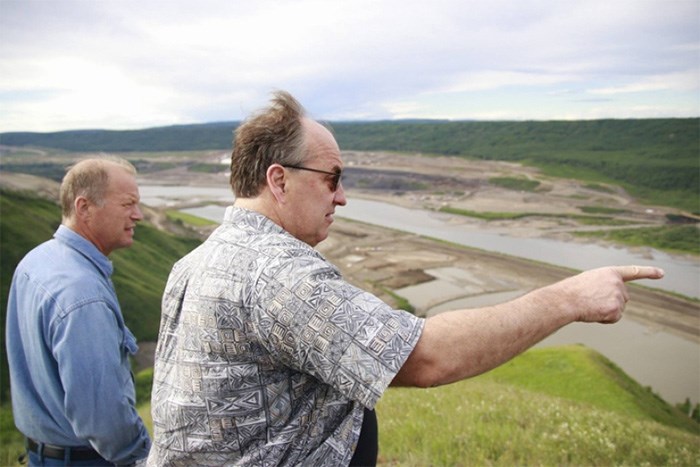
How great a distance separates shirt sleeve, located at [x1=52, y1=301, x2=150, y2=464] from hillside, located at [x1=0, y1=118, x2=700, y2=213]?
70586 millimetres

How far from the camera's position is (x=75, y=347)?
9.93 feet

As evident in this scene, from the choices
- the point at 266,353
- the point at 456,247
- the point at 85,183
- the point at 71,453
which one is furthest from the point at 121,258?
the point at 266,353

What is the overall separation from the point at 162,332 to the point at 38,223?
135 feet

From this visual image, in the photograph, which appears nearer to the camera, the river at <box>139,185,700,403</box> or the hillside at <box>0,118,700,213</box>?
the river at <box>139,185,700,403</box>

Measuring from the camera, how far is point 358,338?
1809 millimetres

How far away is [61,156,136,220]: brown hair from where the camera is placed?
12.1 ft

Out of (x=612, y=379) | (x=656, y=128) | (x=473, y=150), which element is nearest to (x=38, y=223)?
(x=612, y=379)

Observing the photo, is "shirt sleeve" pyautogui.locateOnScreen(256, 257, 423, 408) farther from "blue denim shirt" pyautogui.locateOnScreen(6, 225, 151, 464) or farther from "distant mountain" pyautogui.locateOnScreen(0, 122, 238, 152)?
"distant mountain" pyautogui.locateOnScreen(0, 122, 238, 152)

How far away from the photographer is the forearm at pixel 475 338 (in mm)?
1853

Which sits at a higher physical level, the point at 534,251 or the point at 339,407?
the point at 339,407

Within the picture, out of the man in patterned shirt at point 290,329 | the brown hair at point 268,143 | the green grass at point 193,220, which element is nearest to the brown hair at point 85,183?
the man in patterned shirt at point 290,329

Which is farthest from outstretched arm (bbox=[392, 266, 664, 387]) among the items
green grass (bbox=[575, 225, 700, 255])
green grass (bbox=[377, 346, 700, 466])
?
A: green grass (bbox=[575, 225, 700, 255])

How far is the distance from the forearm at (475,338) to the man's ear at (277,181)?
2.55 feet

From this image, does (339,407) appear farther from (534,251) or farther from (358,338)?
(534,251)
